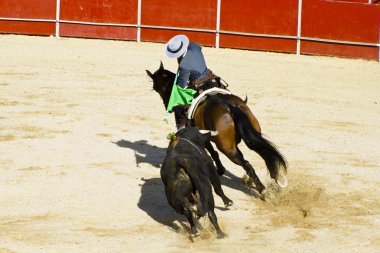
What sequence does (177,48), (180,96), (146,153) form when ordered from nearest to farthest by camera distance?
(177,48) < (180,96) < (146,153)

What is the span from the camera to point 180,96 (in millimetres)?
9594

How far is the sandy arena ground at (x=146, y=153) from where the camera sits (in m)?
7.82

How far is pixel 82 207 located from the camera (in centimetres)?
877

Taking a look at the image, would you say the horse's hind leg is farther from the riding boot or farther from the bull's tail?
the bull's tail

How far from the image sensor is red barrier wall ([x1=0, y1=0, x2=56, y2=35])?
1917 cm

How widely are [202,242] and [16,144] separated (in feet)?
14.1

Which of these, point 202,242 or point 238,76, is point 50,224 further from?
point 238,76

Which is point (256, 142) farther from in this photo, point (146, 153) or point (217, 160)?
point (146, 153)

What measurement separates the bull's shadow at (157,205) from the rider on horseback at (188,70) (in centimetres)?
80

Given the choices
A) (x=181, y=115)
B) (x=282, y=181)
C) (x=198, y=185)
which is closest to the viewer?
(x=198, y=185)

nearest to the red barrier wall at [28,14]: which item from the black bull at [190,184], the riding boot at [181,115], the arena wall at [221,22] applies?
the arena wall at [221,22]

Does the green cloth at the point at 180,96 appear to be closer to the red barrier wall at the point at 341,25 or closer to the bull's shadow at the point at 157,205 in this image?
the bull's shadow at the point at 157,205

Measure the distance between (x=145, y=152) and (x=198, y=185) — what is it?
3.64 m

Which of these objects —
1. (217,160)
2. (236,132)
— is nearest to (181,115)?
(217,160)
